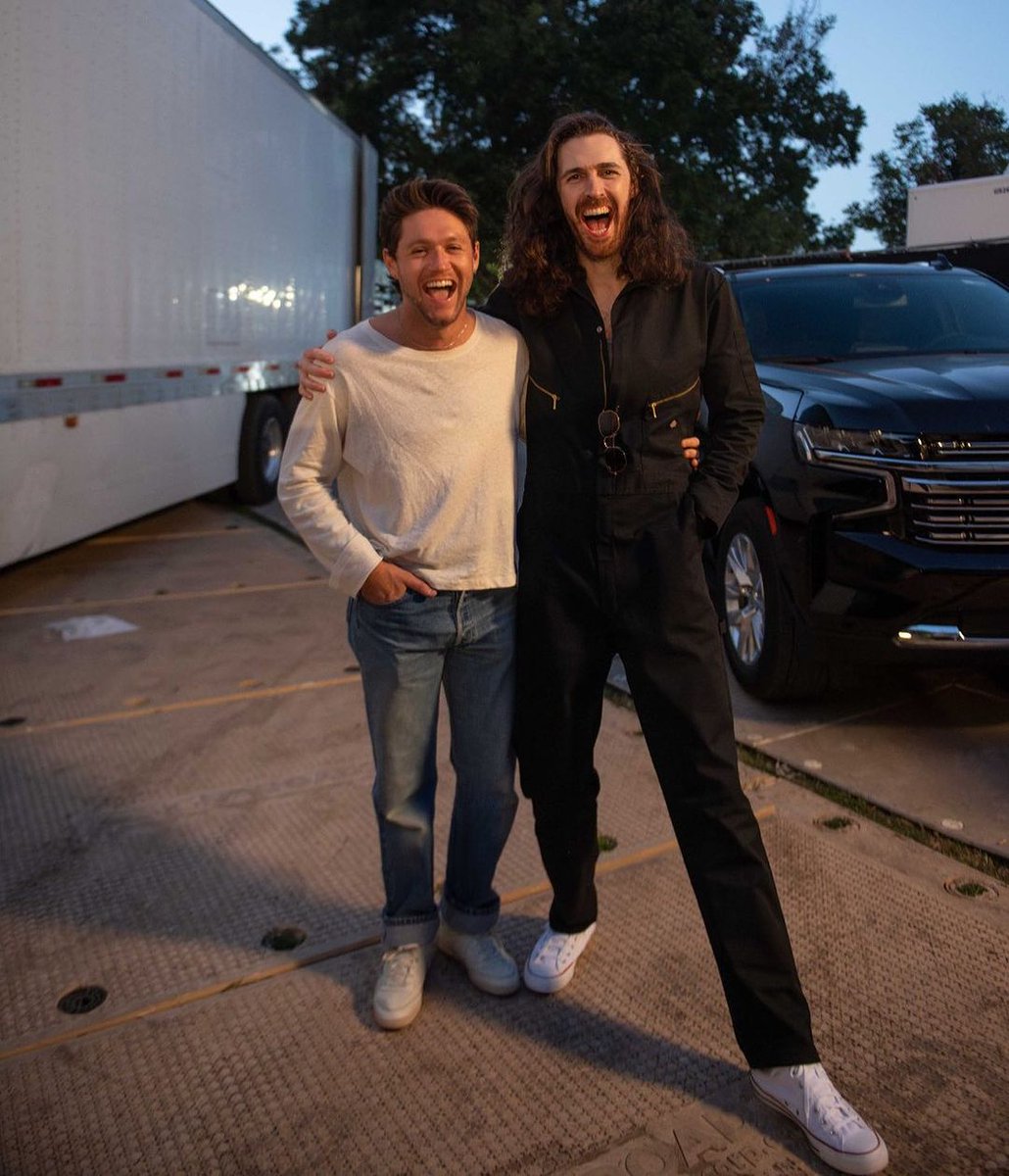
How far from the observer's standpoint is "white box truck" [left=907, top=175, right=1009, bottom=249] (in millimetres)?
15688

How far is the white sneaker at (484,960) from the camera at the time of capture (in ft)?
9.42

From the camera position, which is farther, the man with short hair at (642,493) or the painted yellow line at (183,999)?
the painted yellow line at (183,999)

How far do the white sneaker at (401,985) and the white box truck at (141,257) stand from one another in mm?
4072

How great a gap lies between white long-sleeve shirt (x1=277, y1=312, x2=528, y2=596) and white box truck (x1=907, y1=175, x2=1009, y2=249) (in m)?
14.4

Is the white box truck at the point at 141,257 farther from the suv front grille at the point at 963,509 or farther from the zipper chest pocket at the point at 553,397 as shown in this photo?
the suv front grille at the point at 963,509

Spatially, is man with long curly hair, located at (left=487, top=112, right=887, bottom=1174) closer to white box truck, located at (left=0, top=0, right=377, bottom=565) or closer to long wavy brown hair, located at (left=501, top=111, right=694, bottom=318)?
long wavy brown hair, located at (left=501, top=111, right=694, bottom=318)

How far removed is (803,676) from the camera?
462 centimetres

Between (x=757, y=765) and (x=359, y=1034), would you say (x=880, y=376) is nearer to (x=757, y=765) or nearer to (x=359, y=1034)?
(x=757, y=765)

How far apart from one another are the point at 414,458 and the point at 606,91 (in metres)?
19.0

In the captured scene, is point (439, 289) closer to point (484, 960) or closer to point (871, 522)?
point (484, 960)

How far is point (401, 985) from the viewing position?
278cm

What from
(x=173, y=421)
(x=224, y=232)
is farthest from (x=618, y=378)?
(x=224, y=232)

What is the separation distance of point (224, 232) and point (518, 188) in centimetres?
668

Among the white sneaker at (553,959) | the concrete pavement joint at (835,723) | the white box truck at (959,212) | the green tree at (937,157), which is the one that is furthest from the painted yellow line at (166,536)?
the green tree at (937,157)
